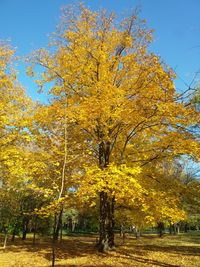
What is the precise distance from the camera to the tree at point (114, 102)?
10.2 m

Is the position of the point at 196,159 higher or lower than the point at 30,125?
lower

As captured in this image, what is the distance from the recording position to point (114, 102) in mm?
10297

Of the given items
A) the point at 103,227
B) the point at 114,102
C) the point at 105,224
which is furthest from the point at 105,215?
the point at 114,102

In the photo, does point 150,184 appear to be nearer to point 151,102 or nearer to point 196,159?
point 196,159

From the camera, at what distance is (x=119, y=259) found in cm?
1079

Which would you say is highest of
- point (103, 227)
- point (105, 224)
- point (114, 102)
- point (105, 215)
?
point (114, 102)

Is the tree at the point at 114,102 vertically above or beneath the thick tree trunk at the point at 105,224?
above

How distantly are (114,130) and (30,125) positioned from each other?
4195 mm

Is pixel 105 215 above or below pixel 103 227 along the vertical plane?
above

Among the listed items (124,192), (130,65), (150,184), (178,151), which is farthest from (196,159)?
(130,65)

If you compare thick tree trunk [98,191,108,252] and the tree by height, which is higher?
the tree

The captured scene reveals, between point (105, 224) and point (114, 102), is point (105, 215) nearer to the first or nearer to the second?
point (105, 224)

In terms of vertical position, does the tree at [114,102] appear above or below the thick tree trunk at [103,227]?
above

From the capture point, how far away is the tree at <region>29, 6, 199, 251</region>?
10.2 metres
